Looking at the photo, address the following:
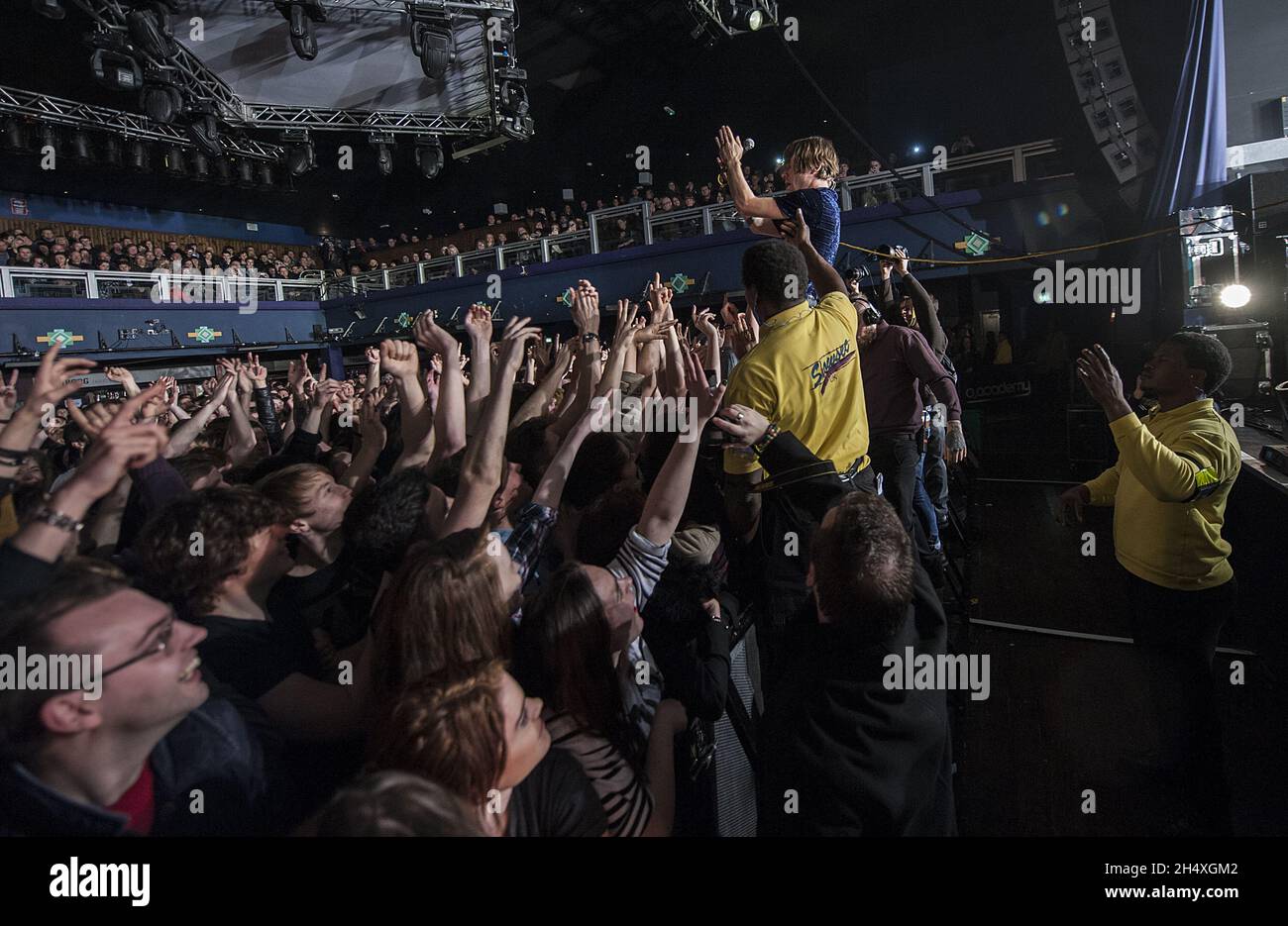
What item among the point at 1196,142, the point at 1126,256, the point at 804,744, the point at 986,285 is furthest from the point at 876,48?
the point at 804,744

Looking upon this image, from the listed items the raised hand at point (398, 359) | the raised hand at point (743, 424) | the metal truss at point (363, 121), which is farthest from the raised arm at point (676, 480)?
the metal truss at point (363, 121)

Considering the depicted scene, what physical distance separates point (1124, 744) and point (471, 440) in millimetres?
2632

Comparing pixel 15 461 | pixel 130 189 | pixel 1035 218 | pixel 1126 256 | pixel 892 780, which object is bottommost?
pixel 892 780

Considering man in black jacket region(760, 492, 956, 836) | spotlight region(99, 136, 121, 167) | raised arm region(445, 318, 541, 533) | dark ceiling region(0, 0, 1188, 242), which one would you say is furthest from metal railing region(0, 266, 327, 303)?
man in black jacket region(760, 492, 956, 836)

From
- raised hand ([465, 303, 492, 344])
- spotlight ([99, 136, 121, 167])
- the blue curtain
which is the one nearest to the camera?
raised hand ([465, 303, 492, 344])

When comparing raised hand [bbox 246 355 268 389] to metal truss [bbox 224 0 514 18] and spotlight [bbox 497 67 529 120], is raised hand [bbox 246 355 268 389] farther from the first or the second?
spotlight [bbox 497 67 529 120]

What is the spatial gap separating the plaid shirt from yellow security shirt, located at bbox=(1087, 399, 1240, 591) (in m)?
1.65

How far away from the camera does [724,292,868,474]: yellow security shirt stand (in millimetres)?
2012

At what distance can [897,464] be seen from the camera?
3.52m

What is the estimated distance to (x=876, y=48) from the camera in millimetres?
11422

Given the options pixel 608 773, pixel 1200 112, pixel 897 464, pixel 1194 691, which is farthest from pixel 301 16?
pixel 1194 691

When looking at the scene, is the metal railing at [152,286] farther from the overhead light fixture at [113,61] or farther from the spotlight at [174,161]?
the overhead light fixture at [113,61]

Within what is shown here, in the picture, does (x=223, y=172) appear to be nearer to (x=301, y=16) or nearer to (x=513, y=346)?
(x=301, y=16)
